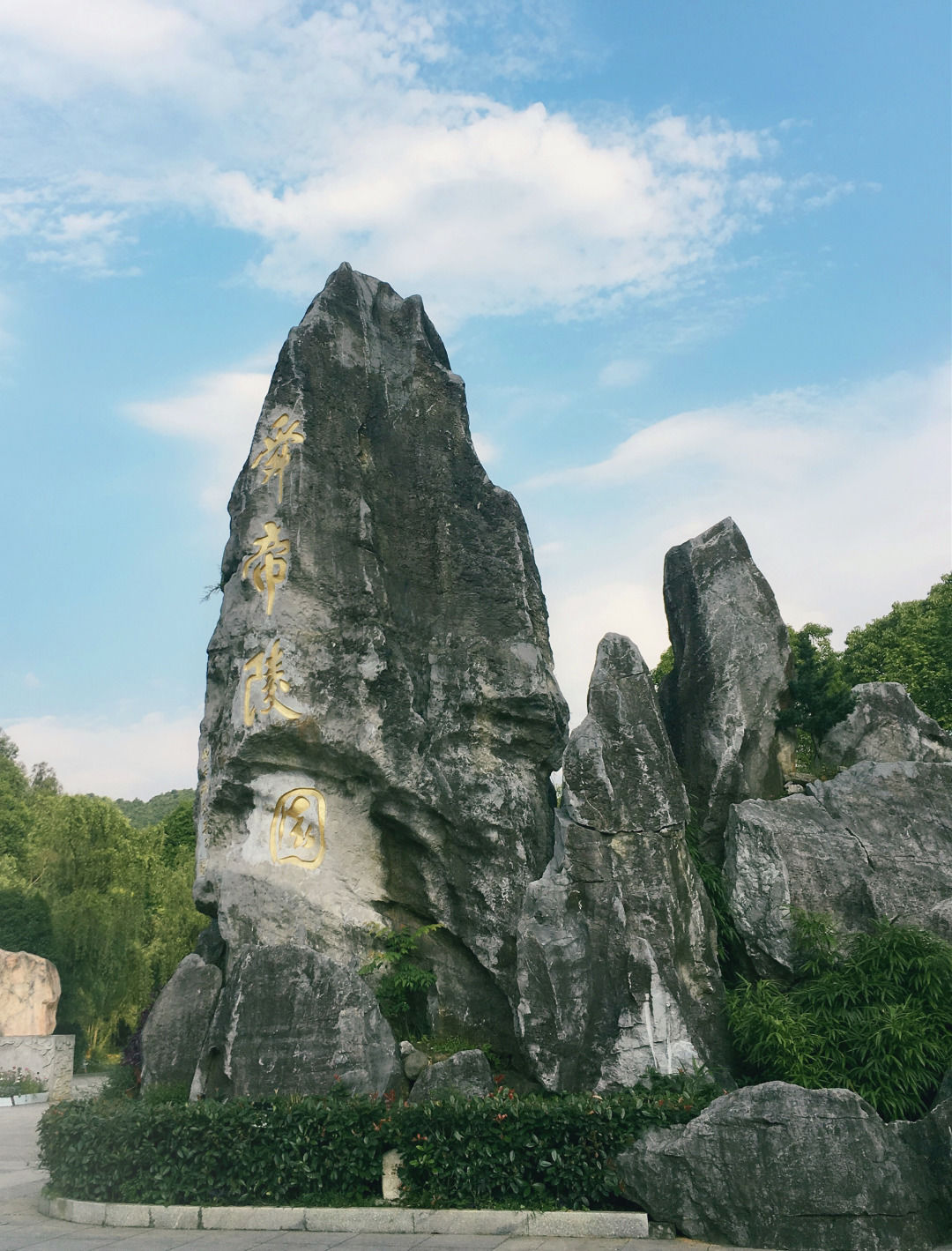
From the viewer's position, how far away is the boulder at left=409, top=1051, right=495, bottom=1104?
7328 mm

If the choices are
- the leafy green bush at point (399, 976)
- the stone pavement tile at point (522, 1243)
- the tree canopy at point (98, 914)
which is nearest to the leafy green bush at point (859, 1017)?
the stone pavement tile at point (522, 1243)

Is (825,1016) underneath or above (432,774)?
underneath

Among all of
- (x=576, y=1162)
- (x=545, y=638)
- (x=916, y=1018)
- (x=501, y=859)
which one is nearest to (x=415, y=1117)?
(x=576, y=1162)

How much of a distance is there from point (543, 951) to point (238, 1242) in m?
2.80

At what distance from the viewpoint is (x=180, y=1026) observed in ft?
27.0

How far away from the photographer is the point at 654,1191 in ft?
19.1

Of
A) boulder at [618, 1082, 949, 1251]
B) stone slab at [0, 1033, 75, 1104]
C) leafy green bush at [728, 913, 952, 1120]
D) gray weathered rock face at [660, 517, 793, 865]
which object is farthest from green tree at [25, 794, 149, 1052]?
boulder at [618, 1082, 949, 1251]

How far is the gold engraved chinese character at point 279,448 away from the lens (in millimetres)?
9836

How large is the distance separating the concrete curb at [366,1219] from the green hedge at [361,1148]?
108mm

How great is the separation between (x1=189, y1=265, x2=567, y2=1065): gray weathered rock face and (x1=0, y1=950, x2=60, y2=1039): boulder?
1162cm

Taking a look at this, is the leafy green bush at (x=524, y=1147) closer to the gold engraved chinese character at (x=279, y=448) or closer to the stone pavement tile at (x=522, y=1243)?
the stone pavement tile at (x=522, y=1243)

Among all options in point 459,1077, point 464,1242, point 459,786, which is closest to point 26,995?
point 459,786

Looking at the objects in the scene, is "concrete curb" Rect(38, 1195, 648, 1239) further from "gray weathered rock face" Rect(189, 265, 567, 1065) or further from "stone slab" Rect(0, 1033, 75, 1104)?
"stone slab" Rect(0, 1033, 75, 1104)

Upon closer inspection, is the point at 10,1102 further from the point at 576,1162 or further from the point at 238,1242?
the point at 576,1162
